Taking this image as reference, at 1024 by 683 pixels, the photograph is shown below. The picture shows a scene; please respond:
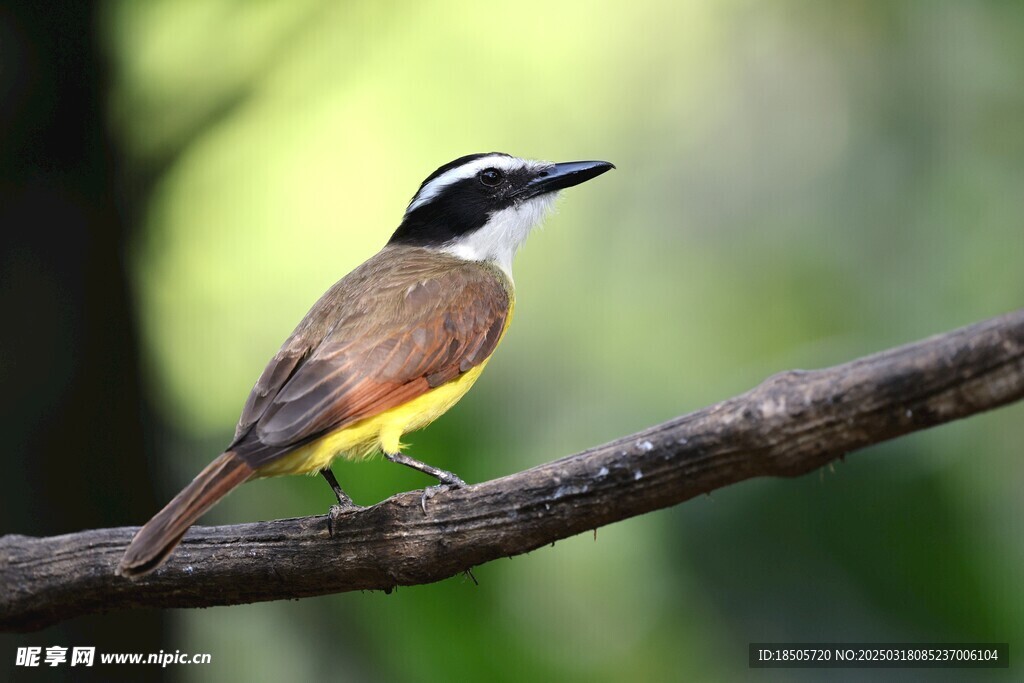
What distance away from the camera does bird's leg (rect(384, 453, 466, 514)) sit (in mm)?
3688

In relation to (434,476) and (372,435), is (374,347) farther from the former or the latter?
(434,476)

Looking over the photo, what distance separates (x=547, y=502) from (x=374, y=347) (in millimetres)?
1102

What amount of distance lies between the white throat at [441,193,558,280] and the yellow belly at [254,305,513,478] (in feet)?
3.04

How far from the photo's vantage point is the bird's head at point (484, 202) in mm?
5309

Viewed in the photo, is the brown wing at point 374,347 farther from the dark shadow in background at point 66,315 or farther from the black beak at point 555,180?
the dark shadow in background at point 66,315

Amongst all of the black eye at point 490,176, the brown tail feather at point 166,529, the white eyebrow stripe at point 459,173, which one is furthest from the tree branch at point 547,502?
the black eye at point 490,176

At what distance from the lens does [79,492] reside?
5391 millimetres

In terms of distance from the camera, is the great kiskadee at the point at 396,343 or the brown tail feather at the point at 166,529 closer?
the brown tail feather at the point at 166,529

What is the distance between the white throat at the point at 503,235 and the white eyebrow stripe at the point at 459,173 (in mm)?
205

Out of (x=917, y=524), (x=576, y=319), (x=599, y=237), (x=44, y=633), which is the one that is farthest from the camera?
(x=599, y=237)

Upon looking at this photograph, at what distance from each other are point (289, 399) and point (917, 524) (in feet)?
8.95

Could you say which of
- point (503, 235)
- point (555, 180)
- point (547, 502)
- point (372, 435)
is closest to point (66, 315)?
point (503, 235)

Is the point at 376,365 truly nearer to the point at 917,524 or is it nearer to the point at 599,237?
the point at 917,524

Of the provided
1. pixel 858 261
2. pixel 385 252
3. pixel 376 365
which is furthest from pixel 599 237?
pixel 376 365
